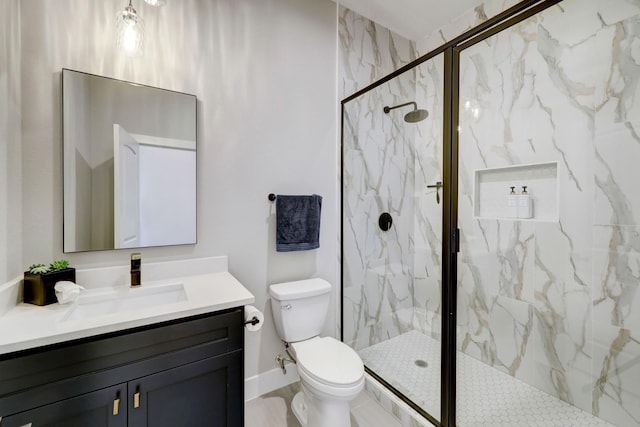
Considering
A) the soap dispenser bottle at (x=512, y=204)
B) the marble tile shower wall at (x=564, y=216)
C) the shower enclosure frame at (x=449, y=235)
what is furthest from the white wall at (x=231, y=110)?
the soap dispenser bottle at (x=512, y=204)

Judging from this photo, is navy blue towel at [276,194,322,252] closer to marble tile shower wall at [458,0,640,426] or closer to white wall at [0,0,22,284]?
marble tile shower wall at [458,0,640,426]

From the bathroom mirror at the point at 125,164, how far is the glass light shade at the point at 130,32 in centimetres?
17

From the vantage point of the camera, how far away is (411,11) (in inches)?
85.8

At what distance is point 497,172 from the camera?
6.37 ft

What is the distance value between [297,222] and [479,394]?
1.52m

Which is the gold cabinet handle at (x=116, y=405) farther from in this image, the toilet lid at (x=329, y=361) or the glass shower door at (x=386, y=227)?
the glass shower door at (x=386, y=227)

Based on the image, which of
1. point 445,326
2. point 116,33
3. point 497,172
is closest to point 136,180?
point 116,33

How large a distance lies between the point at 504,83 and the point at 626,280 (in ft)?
4.23

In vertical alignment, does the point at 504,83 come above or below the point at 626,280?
above

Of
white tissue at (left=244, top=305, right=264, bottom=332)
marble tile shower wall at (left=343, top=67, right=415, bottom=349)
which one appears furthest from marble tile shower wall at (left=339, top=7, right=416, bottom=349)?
white tissue at (left=244, top=305, right=264, bottom=332)

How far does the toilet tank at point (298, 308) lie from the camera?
174 cm

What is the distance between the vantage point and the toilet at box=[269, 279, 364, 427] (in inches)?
54.0

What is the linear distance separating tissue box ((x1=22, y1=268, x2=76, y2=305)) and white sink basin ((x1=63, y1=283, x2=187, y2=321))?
103 mm

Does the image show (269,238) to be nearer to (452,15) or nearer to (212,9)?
(212,9)
